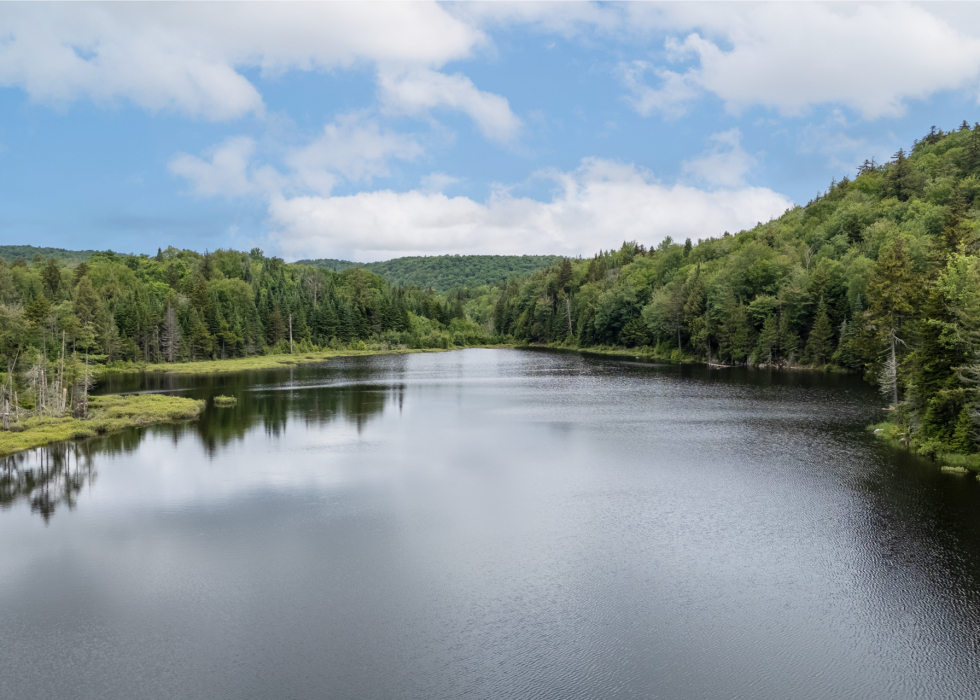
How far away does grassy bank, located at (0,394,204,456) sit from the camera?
3559 centimetres

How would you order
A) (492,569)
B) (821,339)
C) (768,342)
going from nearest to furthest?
(492,569) < (821,339) < (768,342)

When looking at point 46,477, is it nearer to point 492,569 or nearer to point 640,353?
point 492,569

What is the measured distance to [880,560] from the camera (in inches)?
760

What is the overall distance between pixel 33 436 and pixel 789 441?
38.7m

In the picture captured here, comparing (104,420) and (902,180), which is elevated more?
(902,180)

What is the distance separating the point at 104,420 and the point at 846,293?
69.2m

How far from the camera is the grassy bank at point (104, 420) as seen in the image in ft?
117

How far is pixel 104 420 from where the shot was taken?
136 feet

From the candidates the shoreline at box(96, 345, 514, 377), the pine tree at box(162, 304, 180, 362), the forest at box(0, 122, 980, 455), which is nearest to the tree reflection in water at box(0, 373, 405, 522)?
the forest at box(0, 122, 980, 455)

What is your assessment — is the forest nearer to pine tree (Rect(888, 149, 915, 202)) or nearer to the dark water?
pine tree (Rect(888, 149, 915, 202))

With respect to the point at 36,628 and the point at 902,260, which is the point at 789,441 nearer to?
the point at 902,260

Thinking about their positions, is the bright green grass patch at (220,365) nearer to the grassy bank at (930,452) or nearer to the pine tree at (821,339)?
the pine tree at (821,339)

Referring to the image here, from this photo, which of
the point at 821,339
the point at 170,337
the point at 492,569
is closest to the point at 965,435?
the point at 492,569

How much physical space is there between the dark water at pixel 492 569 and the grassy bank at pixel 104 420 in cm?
254
